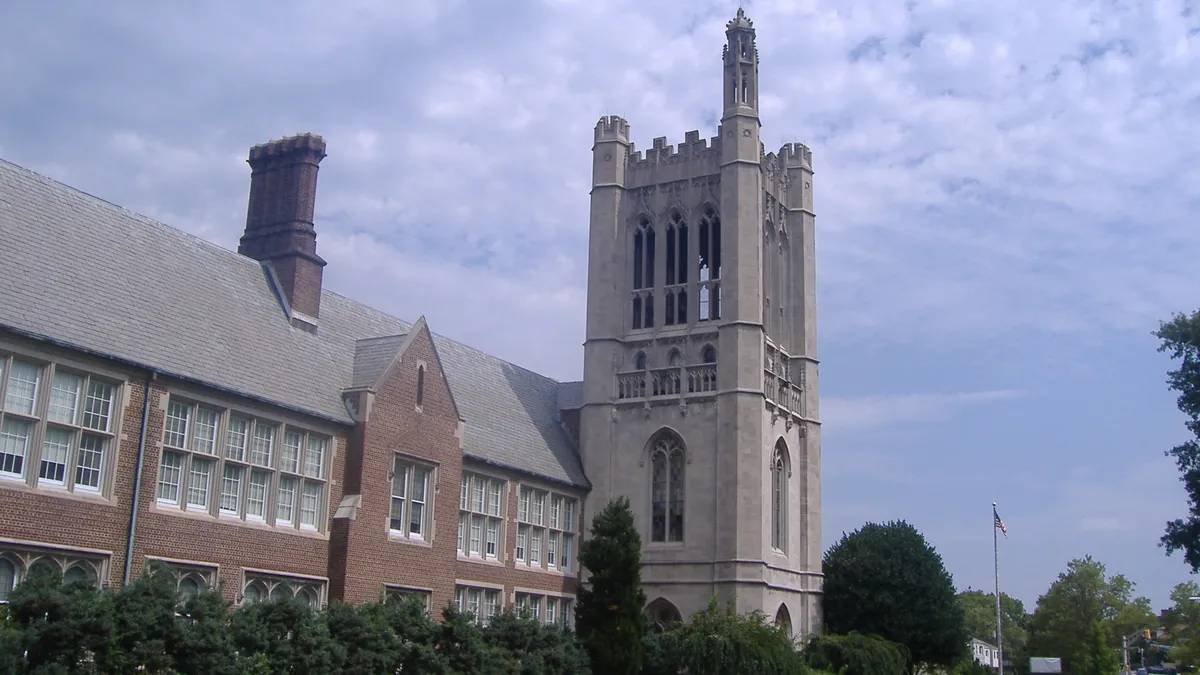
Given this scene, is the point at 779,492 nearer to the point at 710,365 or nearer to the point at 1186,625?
the point at 710,365

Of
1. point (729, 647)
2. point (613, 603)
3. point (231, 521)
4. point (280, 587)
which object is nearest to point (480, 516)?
point (613, 603)

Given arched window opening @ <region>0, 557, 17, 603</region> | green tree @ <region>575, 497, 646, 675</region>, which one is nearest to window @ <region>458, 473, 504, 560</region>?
green tree @ <region>575, 497, 646, 675</region>

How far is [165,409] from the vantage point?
2523 centimetres

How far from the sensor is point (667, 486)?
4150 cm

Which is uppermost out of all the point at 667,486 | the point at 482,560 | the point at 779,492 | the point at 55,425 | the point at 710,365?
the point at 710,365

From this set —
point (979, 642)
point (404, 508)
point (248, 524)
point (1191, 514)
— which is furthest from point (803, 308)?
point (979, 642)

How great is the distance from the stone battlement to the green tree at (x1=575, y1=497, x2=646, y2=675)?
18.0 m

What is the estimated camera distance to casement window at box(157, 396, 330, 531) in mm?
25625

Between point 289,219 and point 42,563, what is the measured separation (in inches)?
530

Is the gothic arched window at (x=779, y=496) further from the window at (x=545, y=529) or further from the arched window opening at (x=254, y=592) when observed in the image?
the arched window opening at (x=254, y=592)

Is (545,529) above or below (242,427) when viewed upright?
below

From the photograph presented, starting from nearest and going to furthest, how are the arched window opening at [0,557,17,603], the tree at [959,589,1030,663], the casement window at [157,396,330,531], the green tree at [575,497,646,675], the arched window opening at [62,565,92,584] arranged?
the arched window opening at [0,557,17,603]
the arched window opening at [62,565,92,584]
the casement window at [157,396,330,531]
the green tree at [575,497,646,675]
the tree at [959,589,1030,663]

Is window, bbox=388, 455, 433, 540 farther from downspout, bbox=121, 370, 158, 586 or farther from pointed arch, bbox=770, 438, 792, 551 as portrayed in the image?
pointed arch, bbox=770, 438, 792, 551

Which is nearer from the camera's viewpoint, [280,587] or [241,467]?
[241,467]
